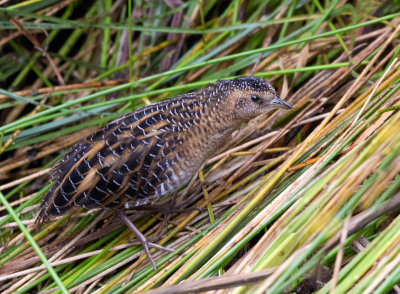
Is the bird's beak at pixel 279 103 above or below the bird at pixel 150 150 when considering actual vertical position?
below

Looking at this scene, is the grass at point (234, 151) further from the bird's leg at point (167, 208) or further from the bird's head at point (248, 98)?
the bird's head at point (248, 98)

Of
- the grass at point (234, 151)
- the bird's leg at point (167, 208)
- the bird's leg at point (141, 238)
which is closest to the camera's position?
the grass at point (234, 151)

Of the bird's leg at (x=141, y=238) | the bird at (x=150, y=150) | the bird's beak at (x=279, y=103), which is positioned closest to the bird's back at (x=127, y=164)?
the bird at (x=150, y=150)

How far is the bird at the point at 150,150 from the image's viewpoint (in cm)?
344

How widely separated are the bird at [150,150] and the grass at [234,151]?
0.64 feet

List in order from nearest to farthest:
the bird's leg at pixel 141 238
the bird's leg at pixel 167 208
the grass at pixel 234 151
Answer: the grass at pixel 234 151 → the bird's leg at pixel 141 238 → the bird's leg at pixel 167 208

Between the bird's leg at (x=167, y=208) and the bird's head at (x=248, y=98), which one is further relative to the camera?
the bird's leg at (x=167, y=208)

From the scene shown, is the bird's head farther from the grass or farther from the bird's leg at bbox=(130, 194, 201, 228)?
the bird's leg at bbox=(130, 194, 201, 228)

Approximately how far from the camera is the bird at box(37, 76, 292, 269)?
3441mm

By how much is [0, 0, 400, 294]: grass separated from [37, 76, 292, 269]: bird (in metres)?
0.20

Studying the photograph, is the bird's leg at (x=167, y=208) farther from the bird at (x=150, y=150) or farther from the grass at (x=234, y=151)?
the bird at (x=150, y=150)

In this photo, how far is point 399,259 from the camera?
2322 millimetres

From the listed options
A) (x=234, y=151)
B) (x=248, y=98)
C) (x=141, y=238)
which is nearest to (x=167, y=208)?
(x=141, y=238)

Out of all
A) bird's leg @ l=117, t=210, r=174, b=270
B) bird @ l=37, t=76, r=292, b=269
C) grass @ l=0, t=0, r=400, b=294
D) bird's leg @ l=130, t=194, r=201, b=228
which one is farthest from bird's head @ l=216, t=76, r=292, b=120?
bird's leg @ l=117, t=210, r=174, b=270
